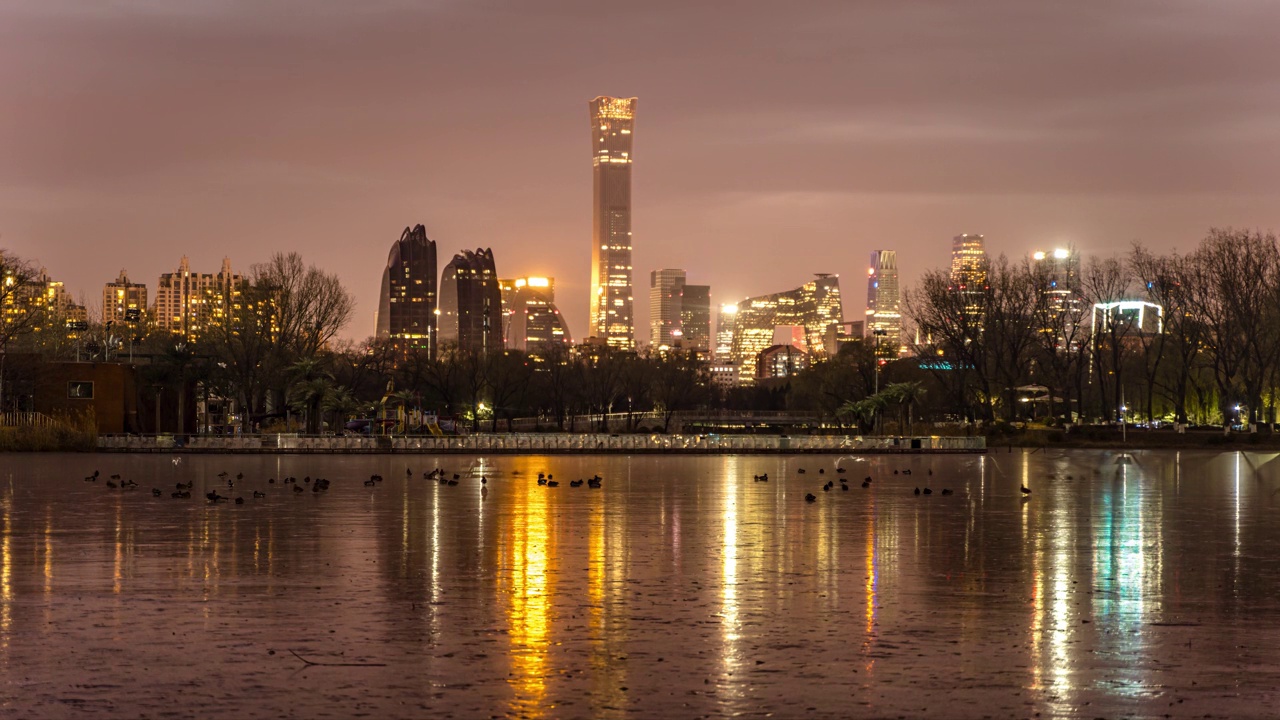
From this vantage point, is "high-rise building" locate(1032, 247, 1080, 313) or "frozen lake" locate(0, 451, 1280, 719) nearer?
"frozen lake" locate(0, 451, 1280, 719)

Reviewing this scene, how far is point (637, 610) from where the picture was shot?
14.9 metres

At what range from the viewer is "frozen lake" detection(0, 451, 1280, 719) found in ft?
34.8

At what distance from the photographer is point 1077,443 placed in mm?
85625

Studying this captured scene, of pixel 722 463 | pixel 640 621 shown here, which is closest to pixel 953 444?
pixel 722 463

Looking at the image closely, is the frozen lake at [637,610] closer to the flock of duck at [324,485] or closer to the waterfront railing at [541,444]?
the flock of duck at [324,485]

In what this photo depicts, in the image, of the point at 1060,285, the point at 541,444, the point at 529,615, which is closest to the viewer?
the point at 529,615

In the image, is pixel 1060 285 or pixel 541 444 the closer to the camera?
pixel 541 444

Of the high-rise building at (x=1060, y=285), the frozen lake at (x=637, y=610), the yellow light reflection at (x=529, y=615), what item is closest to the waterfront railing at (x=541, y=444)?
the high-rise building at (x=1060, y=285)

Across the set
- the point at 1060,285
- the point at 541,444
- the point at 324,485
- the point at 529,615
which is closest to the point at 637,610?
the point at 529,615

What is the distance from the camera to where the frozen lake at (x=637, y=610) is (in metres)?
10.6

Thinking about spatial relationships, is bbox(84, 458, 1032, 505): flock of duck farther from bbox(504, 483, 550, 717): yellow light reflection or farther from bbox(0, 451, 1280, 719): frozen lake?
bbox(504, 483, 550, 717): yellow light reflection

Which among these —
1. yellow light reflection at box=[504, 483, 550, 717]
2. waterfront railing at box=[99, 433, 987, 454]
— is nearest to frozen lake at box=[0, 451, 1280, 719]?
yellow light reflection at box=[504, 483, 550, 717]

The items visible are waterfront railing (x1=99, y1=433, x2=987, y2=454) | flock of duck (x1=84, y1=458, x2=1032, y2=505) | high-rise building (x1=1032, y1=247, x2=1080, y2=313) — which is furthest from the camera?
high-rise building (x1=1032, y1=247, x2=1080, y2=313)

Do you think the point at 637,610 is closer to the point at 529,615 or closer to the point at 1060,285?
the point at 529,615
